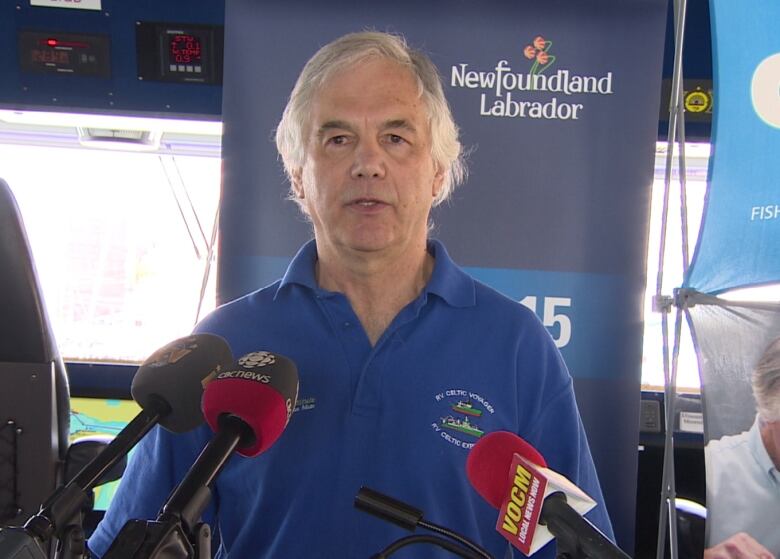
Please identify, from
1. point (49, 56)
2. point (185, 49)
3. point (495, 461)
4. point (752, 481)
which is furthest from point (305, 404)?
point (49, 56)

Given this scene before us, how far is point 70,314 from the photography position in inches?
150

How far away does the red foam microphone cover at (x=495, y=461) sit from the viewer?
2.78 ft

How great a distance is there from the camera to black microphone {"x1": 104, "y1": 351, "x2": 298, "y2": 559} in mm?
590

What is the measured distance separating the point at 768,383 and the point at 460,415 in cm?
115

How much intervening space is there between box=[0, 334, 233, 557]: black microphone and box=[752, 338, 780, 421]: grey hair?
5.60 ft

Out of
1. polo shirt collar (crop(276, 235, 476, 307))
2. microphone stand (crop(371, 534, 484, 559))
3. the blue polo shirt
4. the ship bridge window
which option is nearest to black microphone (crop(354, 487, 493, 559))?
microphone stand (crop(371, 534, 484, 559))

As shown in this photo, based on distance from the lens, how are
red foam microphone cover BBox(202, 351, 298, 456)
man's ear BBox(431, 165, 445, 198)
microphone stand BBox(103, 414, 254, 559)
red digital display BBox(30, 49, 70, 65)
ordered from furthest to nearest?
red digital display BBox(30, 49, 70, 65) → man's ear BBox(431, 165, 445, 198) → red foam microphone cover BBox(202, 351, 298, 456) → microphone stand BBox(103, 414, 254, 559)

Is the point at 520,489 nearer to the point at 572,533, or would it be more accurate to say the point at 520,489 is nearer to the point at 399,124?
the point at 572,533

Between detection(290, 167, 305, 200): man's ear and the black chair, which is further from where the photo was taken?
the black chair

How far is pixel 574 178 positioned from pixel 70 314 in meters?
2.63

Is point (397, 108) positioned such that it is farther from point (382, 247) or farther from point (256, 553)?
point (256, 553)

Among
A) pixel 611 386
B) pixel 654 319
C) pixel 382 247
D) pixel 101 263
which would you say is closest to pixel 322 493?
pixel 382 247

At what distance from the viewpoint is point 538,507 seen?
69cm

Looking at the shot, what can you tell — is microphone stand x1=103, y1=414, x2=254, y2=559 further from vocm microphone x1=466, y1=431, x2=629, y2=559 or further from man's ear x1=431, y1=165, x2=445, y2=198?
man's ear x1=431, y1=165, x2=445, y2=198
